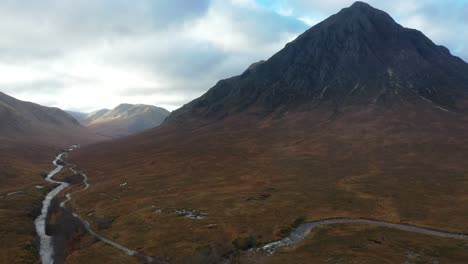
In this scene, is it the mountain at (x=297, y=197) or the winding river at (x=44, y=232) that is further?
the winding river at (x=44, y=232)

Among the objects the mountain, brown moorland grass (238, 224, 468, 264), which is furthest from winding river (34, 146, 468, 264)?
brown moorland grass (238, 224, 468, 264)

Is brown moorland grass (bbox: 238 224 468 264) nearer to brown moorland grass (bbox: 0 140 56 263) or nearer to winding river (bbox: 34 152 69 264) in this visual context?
winding river (bbox: 34 152 69 264)

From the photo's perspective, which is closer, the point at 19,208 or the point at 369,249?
the point at 369,249

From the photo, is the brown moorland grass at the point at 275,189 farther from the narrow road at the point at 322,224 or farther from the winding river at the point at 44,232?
the winding river at the point at 44,232

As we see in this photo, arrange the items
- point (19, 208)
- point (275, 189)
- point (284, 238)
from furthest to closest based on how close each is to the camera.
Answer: point (275, 189), point (19, 208), point (284, 238)

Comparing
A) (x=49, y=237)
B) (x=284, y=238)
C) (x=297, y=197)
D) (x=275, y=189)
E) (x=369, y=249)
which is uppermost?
(x=275, y=189)

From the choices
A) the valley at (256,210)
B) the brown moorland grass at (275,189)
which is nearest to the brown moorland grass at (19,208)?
the valley at (256,210)

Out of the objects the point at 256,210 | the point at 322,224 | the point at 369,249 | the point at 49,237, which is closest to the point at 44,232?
the point at 49,237

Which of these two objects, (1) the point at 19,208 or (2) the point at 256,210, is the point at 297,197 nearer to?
(2) the point at 256,210
